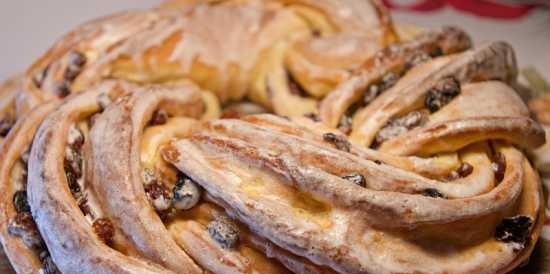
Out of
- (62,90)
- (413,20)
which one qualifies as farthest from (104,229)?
(413,20)

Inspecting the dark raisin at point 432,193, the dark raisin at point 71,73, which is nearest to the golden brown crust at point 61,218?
the dark raisin at point 71,73

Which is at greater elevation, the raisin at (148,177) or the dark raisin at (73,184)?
the dark raisin at (73,184)

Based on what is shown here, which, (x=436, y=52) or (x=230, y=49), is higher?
(x=230, y=49)

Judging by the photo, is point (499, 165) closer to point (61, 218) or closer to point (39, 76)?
point (61, 218)

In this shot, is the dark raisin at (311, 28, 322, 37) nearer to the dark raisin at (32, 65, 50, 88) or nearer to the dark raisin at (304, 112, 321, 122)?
the dark raisin at (304, 112, 321, 122)

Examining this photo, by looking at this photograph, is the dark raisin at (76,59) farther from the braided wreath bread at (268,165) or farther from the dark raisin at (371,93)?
the dark raisin at (371,93)

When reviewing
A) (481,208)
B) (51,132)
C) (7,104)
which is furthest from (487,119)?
(7,104)
